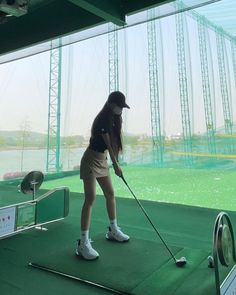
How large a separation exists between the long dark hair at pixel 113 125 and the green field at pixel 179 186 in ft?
6.22

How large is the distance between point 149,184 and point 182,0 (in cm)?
365

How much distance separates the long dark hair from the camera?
72.1 inches

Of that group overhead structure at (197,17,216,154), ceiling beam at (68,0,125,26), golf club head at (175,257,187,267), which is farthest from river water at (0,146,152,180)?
golf club head at (175,257,187,267)

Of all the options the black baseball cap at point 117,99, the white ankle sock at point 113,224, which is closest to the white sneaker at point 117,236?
the white ankle sock at point 113,224

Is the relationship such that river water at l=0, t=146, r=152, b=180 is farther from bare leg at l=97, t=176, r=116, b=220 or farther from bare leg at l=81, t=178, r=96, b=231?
bare leg at l=81, t=178, r=96, b=231

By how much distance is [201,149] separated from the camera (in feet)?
18.4

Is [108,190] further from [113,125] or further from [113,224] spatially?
[113,125]

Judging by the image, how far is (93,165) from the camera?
1872mm

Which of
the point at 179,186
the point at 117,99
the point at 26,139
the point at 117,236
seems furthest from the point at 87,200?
the point at 26,139

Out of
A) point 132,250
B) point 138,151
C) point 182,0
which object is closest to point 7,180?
point 138,151

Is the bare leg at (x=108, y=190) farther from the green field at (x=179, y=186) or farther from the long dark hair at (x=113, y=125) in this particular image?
the green field at (x=179, y=186)

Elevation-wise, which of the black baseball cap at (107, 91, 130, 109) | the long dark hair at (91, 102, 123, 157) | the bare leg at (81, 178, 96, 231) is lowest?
the bare leg at (81, 178, 96, 231)

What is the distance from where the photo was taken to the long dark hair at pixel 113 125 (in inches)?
72.1

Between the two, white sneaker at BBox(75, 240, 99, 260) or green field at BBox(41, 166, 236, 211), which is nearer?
white sneaker at BBox(75, 240, 99, 260)
